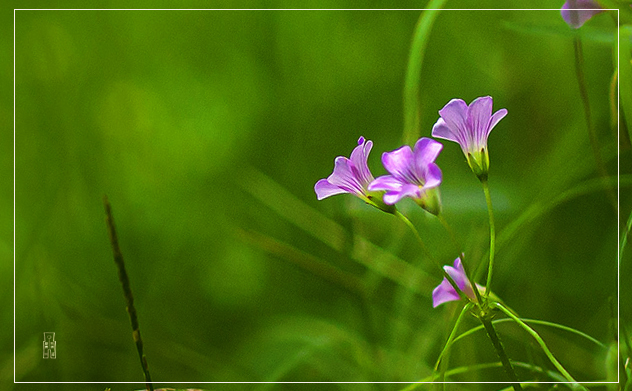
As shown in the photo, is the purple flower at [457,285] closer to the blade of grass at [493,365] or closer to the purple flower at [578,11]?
the blade of grass at [493,365]

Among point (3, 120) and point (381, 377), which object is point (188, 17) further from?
point (381, 377)

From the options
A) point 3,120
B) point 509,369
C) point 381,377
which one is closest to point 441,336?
point 381,377

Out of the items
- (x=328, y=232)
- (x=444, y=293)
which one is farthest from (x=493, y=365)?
(x=328, y=232)

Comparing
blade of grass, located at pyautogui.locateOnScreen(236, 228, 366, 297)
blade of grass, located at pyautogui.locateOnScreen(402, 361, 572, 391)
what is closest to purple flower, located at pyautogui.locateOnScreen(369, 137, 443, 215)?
blade of grass, located at pyautogui.locateOnScreen(402, 361, 572, 391)

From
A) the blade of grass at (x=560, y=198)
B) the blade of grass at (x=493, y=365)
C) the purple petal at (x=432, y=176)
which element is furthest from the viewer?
the blade of grass at (x=560, y=198)

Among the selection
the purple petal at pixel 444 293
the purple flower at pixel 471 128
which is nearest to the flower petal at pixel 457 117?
the purple flower at pixel 471 128

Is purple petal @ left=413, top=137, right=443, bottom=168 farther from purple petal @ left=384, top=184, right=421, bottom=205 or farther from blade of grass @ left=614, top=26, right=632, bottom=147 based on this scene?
blade of grass @ left=614, top=26, right=632, bottom=147
